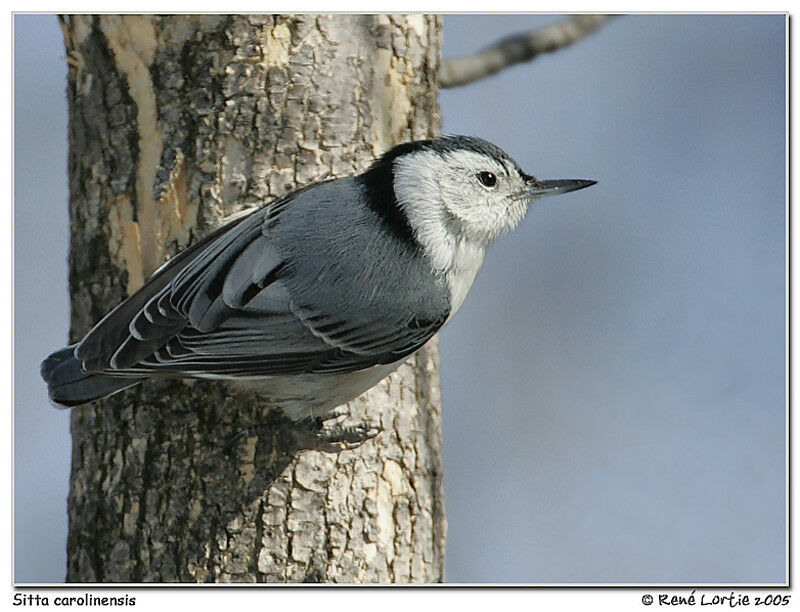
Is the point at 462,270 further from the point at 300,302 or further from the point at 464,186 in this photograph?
the point at 300,302

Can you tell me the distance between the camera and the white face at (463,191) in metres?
1.90

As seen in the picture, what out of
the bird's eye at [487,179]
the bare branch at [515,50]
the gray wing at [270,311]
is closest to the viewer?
the gray wing at [270,311]

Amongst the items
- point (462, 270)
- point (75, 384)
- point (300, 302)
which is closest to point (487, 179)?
point (462, 270)

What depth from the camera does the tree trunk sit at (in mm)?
1829

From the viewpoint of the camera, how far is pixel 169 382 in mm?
1878

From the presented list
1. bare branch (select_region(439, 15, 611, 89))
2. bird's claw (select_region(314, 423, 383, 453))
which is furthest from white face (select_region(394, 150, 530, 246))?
bare branch (select_region(439, 15, 611, 89))

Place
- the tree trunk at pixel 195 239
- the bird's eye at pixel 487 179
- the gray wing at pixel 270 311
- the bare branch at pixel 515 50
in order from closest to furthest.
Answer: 1. the gray wing at pixel 270 311
2. the tree trunk at pixel 195 239
3. the bird's eye at pixel 487 179
4. the bare branch at pixel 515 50

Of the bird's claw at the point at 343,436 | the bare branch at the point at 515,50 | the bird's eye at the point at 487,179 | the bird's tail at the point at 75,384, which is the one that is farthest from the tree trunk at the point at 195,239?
the bare branch at the point at 515,50

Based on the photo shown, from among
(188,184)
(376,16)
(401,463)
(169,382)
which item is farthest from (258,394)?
(376,16)

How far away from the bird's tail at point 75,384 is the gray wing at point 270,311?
3 cm

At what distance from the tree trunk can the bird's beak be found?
31 cm

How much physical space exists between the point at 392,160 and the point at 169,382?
0.64 metres

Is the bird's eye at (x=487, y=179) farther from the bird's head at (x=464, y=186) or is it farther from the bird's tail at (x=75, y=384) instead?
the bird's tail at (x=75, y=384)
